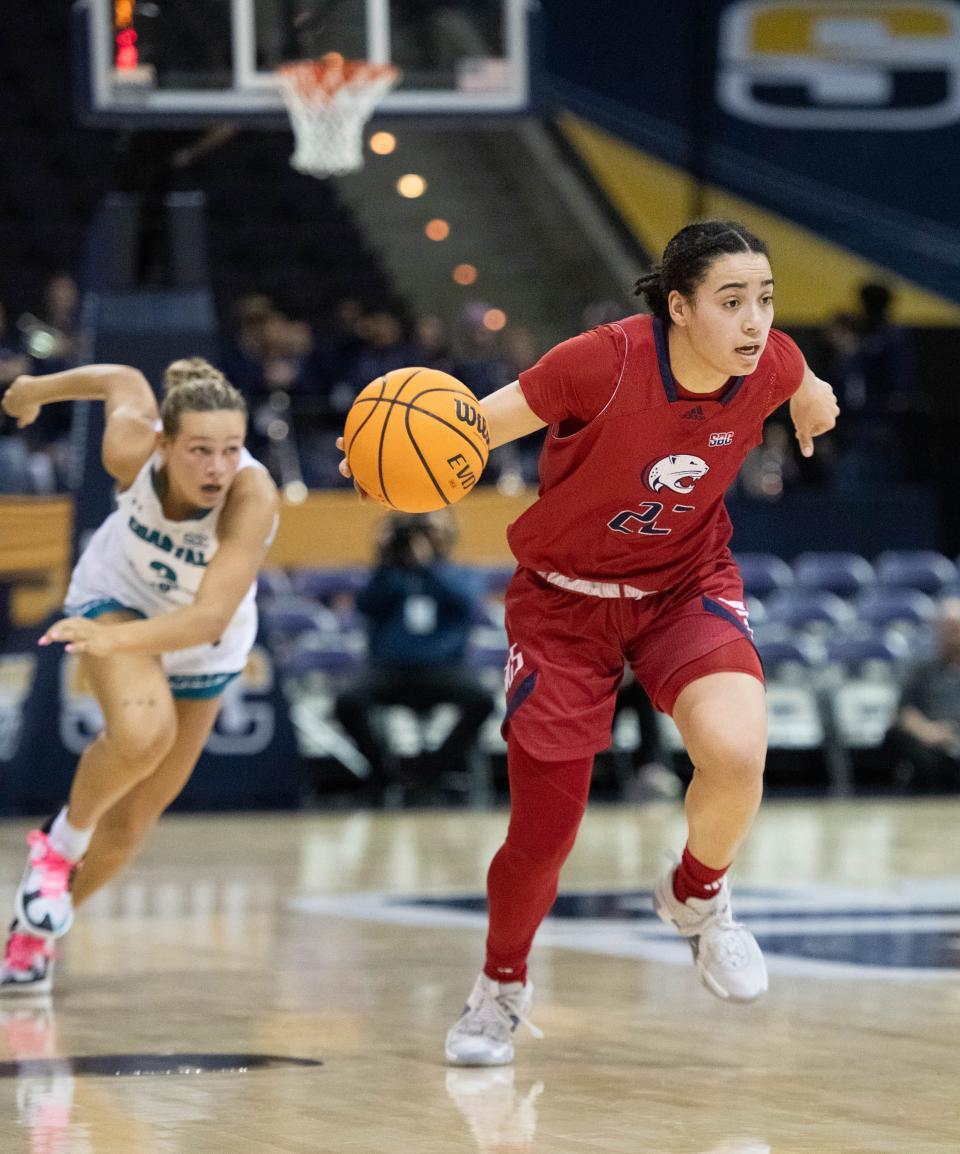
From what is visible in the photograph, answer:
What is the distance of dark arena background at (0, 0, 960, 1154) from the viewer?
4.93m

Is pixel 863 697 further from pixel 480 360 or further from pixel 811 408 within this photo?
pixel 811 408

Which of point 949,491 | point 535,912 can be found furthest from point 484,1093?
point 949,491

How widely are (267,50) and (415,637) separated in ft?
11.4

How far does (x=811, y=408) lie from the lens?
5.21 m

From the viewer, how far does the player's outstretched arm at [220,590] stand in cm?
557

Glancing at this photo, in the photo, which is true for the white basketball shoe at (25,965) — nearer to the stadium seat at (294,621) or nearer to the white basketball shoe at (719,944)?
the white basketball shoe at (719,944)

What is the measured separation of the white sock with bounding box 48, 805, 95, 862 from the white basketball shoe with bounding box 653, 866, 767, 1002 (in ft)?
6.29

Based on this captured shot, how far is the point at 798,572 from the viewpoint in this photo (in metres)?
15.5

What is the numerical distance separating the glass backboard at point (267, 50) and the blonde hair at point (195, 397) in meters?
5.60

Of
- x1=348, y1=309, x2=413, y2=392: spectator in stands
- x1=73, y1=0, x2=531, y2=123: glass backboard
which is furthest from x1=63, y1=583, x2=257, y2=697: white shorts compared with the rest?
x1=348, y1=309, x2=413, y2=392: spectator in stands

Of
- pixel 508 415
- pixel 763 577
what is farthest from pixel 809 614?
pixel 508 415

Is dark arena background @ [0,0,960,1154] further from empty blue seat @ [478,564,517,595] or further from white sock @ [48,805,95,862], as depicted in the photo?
white sock @ [48,805,95,862]

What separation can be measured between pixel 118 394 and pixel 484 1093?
2.59 metres

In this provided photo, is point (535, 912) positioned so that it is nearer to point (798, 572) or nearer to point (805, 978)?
point (805, 978)
